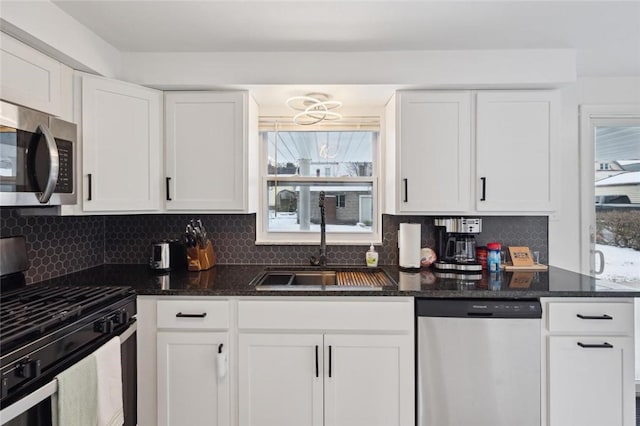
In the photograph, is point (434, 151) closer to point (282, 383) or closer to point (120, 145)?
point (282, 383)

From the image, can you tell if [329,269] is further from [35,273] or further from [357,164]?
[35,273]

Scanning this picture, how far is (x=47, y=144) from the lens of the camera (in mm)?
1407

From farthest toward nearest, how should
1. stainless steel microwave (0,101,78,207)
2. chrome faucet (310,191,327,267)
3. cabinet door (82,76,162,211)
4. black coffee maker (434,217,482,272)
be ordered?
1. chrome faucet (310,191,327,267)
2. black coffee maker (434,217,482,272)
3. cabinet door (82,76,162,211)
4. stainless steel microwave (0,101,78,207)

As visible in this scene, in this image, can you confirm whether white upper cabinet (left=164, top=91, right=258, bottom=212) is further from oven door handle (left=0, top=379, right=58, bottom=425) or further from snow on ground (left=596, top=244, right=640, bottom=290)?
snow on ground (left=596, top=244, right=640, bottom=290)

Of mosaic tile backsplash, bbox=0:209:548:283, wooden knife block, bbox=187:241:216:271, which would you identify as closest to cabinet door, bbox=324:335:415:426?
mosaic tile backsplash, bbox=0:209:548:283

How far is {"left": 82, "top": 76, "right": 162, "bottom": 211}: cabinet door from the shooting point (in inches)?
70.6

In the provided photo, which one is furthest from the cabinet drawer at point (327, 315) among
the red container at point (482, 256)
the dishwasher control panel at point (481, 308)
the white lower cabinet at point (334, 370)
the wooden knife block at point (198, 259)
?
the red container at point (482, 256)

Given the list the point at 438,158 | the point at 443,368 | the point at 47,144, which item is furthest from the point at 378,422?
the point at 47,144

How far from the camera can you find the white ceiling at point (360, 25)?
1.55 m

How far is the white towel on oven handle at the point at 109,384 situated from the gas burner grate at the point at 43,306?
197mm

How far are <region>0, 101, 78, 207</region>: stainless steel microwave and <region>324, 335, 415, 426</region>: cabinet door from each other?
151 centimetres

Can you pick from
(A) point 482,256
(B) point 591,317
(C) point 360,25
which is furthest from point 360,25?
(B) point 591,317

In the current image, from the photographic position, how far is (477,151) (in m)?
Result: 2.03

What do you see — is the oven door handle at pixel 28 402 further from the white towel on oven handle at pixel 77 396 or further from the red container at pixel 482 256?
the red container at pixel 482 256
